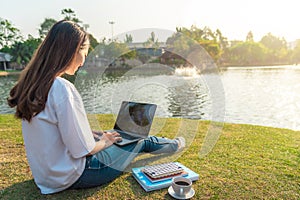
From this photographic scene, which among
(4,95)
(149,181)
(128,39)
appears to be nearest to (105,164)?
(149,181)

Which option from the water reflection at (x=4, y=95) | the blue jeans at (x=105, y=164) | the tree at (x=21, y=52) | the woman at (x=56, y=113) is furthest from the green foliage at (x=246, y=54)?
the woman at (x=56, y=113)

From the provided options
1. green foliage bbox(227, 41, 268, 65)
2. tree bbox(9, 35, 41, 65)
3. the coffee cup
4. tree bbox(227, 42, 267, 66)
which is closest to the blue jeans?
the coffee cup

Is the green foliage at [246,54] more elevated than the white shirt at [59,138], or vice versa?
the green foliage at [246,54]

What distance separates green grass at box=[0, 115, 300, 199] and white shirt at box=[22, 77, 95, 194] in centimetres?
24

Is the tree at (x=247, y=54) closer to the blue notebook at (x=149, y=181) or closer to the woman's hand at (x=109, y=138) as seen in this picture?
the blue notebook at (x=149, y=181)

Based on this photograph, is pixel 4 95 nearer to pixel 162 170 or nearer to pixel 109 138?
pixel 109 138

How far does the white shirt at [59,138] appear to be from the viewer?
129cm

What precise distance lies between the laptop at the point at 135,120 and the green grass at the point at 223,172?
292 mm

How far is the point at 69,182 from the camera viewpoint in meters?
1.57

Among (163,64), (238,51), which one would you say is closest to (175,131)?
(163,64)

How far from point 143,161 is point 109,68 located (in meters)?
1.19

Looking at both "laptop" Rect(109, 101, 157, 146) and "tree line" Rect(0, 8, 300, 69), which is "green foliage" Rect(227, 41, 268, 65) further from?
"laptop" Rect(109, 101, 157, 146)

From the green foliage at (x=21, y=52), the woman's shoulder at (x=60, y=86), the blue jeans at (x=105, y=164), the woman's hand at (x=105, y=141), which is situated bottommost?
the blue jeans at (x=105, y=164)

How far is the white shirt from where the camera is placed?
129 centimetres
